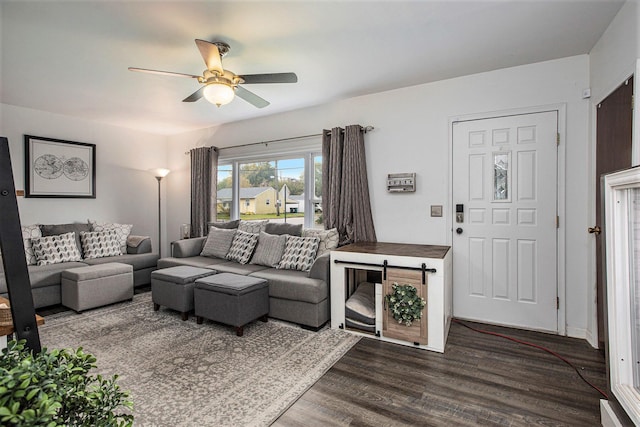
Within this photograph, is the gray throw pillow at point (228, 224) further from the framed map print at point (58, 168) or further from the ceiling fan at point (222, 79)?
the ceiling fan at point (222, 79)

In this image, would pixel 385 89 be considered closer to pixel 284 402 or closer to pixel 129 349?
pixel 284 402

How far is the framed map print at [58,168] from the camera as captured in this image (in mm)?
4188

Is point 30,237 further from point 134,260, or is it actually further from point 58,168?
point 134,260

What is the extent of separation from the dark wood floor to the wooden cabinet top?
79 cm

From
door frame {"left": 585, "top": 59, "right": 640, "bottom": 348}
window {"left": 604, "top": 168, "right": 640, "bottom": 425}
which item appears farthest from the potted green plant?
door frame {"left": 585, "top": 59, "right": 640, "bottom": 348}

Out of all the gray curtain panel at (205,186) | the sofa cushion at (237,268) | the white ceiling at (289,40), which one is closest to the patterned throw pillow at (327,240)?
the sofa cushion at (237,268)

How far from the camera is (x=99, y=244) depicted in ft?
14.4

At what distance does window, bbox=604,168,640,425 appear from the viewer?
132 centimetres

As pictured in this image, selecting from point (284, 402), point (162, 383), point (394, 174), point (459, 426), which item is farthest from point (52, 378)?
point (394, 174)

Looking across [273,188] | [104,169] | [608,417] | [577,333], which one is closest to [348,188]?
[273,188]

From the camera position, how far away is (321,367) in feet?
7.62

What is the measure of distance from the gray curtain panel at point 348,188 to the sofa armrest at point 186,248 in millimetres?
2000

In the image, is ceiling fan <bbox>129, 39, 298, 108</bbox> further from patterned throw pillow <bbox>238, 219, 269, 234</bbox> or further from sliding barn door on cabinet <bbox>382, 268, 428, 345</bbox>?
patterned throw pillow <bbox>238, 219, 269, 234</bbox>

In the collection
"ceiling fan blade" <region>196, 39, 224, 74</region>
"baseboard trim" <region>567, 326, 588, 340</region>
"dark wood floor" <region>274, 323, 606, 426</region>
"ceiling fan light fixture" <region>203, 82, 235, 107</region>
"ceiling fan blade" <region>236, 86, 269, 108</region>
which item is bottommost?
"dark wood floor" <region>274, 323, 606, 426</region>
